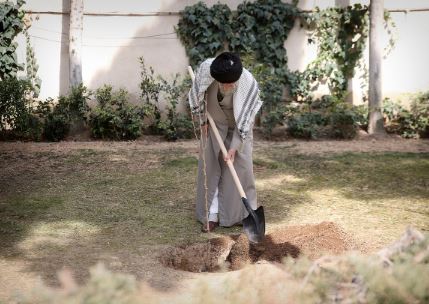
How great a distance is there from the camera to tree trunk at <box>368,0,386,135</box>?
10.8m

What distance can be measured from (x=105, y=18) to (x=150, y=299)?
9.68m

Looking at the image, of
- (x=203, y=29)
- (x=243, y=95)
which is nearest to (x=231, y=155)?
(x=243, y=95)

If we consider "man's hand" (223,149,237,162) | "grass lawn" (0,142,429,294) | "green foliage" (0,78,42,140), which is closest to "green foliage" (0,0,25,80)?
"green foliage" (0,78,42,140)

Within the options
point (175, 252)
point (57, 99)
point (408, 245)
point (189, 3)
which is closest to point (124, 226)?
point (175, 252)

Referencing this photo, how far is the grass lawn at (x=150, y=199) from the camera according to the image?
16.9 feet

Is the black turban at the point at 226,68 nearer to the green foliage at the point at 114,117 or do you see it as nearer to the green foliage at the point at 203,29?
the green foliage at the point at 114,117

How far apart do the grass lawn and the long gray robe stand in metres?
0.18

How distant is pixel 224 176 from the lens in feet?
19.6

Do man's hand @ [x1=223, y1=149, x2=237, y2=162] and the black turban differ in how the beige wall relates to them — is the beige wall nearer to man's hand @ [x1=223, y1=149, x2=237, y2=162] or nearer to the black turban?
man's hand @ [x1=223, y1=149, x2=237, y2=162]

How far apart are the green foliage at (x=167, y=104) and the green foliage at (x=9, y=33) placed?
2.34m

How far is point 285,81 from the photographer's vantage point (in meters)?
11.6

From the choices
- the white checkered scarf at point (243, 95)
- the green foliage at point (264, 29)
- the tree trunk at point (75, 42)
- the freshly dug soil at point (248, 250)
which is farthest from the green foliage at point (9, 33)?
the freshly dug soil at point (248, 250)

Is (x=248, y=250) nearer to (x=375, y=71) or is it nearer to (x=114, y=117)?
(x=114, y=117)

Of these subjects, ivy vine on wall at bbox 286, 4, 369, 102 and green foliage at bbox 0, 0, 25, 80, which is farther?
ivy vine on wall at bbox 286, 4, 369, 102
